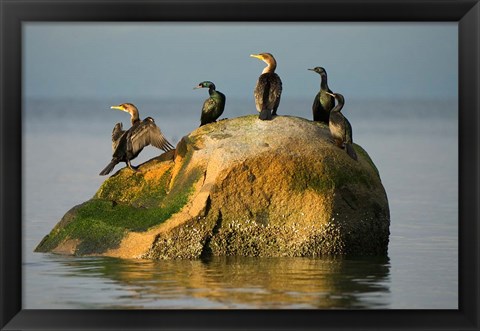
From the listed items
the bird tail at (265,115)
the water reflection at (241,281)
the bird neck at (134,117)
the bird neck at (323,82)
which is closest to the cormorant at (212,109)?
the bird neck at (134,117)

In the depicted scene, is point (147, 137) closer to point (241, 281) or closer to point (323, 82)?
point (323, 82)

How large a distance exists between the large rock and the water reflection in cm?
24

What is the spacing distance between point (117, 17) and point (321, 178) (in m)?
4.21

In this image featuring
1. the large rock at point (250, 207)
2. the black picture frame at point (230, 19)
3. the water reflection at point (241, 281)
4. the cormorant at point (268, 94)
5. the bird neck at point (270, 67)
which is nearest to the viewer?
the black picture frame at point (230, 19)

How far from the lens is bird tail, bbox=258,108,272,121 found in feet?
47.9

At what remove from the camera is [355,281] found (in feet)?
41.8

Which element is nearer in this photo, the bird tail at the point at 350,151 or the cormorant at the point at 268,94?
the bird tail at the point at 350,151

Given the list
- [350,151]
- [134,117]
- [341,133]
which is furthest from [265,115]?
[134,117]

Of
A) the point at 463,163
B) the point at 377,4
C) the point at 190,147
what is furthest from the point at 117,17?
the point at 190,147

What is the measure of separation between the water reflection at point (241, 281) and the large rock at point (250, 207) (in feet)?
0.78

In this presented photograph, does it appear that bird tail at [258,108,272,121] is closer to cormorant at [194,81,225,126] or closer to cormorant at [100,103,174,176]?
cormorant at [194,81,225,126]

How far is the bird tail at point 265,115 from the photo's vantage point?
14604mm

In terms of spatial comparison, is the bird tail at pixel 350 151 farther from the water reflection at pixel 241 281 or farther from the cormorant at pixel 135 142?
the cormorant at pixel 135 142

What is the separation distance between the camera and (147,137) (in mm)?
15305
